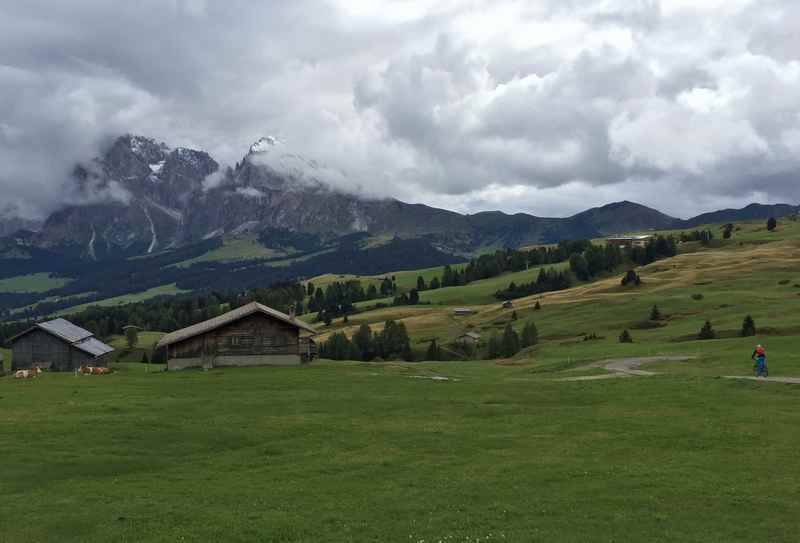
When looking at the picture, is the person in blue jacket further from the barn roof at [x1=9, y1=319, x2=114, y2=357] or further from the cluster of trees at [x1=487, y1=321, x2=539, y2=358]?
the barn roof at [x1=9, y1=319, x2=114, y2=357]

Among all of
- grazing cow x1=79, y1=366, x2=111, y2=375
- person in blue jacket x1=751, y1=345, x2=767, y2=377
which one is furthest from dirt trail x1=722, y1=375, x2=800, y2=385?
grazing cow x1=79, y1=366, x2=111, y2=375

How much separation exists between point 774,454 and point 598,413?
41.7 ft

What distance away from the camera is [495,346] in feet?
484

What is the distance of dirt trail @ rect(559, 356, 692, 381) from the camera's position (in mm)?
61594

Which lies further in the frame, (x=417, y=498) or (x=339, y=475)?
(x=339, y=475)

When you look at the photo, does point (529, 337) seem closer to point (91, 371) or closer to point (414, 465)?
point (91, 371)

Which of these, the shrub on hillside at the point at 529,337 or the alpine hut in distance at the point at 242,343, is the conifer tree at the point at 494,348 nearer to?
the shrub on hillside at the point at 529,337

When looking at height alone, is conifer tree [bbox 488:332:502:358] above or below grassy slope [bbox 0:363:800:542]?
below

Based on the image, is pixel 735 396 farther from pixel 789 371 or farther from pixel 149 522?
pixel 149 522

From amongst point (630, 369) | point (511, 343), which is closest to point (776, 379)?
point (630, 369)

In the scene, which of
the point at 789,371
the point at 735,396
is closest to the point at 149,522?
the point at 735,396

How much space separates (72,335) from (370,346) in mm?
69584

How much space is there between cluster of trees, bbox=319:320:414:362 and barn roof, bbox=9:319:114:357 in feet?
183

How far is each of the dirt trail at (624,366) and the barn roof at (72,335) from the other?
79.2m
